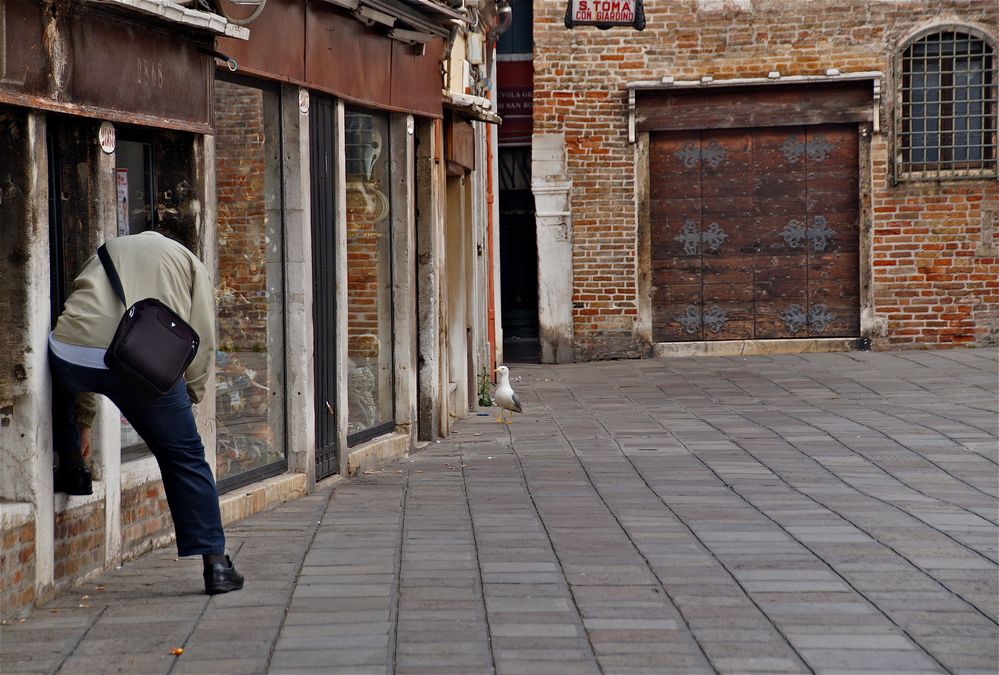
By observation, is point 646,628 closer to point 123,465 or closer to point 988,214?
point 123,465

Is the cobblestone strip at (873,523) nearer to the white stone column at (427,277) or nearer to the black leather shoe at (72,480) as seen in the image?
the white stone column at (427,277)

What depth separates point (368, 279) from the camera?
10164 millimetres

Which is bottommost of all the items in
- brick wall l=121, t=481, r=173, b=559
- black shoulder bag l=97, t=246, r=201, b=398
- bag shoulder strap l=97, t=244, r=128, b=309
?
brick wall l=121, t=481, r=173, b=559

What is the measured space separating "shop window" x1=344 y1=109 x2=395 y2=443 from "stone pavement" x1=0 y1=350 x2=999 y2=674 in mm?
518

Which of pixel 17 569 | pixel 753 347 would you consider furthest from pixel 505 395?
pixel 17 569

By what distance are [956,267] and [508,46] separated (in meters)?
6.37

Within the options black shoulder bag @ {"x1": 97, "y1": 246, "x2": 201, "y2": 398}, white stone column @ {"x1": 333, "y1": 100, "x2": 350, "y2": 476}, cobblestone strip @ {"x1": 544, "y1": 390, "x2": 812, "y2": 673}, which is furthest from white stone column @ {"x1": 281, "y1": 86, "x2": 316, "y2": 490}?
black shoulder bag @ {"x1": 97, "y1": 246, "x2": 201, "y2": 398}

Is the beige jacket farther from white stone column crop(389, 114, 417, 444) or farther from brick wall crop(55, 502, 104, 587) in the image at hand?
white stone column crop(389, 114, 417, 444)

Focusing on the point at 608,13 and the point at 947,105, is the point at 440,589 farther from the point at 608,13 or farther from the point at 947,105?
the point at 947,105

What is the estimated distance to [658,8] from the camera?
58.4ft

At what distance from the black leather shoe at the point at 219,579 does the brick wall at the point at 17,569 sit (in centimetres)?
69

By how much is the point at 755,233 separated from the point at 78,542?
13.2 metres

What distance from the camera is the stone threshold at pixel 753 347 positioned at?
17984mm

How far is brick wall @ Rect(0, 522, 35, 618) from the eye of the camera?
17.8ft
